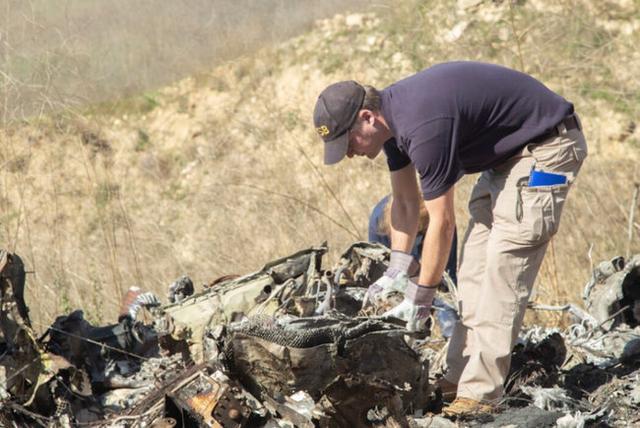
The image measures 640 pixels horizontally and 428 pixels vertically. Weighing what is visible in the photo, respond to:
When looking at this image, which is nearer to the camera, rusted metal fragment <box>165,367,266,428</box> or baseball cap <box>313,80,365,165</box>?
rusted metal fragment <box>165,367,266,428</box>

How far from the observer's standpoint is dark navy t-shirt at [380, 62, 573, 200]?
12.7 feet

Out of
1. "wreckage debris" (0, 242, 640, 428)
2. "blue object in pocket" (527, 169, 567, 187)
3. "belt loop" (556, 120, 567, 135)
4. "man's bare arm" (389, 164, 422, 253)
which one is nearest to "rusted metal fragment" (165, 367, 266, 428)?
"wreckage debris" (0, 242, 640, 428)

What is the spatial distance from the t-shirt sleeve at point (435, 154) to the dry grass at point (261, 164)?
10.4 feet

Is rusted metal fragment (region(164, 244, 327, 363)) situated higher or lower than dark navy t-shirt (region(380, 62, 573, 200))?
lower

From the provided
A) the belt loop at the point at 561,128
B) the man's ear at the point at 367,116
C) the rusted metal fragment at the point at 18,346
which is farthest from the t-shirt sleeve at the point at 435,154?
the rusted metal fragment at the point at 18,346

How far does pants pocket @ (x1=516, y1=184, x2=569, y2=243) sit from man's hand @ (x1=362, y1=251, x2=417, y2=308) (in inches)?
26.1

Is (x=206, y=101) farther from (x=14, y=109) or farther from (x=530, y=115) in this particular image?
(x=530, y=115)

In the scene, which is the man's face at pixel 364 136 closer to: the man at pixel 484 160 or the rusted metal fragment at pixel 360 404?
the man at pixel 484 160

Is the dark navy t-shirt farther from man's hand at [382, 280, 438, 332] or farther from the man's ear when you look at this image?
man's hand at [382, 280, 438, 332]

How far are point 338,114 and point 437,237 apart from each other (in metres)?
0.71

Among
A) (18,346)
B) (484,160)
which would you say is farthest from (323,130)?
(18,346)

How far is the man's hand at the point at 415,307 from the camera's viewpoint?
13.5 ft

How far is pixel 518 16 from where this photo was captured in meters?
14.5

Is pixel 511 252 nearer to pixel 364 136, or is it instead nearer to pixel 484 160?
pixel 484 160
